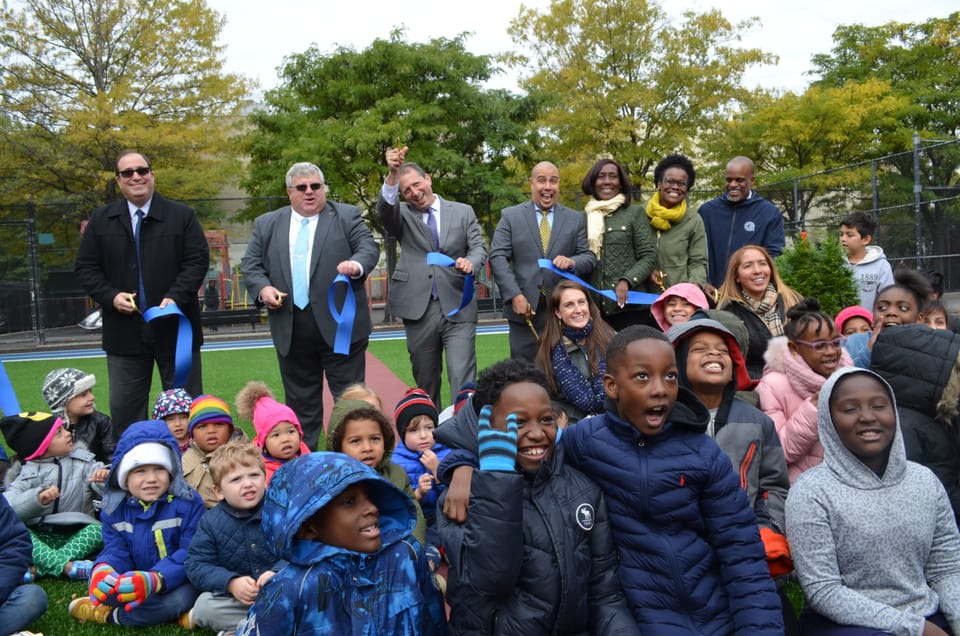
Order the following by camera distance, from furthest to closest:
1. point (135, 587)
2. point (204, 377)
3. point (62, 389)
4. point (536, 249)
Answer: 1. point (204, 377)
2. point (536, 249)
3. point (62, 389)
4. point (135, 587)

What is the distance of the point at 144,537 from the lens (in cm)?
404

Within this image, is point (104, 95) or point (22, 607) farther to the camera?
point (104, 95)

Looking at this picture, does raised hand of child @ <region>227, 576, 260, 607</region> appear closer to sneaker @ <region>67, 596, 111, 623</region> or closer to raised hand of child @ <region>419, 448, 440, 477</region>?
sneaker @ <region>67, 596, 111, 623</region>

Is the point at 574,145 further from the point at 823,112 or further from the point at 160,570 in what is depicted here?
the point at 160,570

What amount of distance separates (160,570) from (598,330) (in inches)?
109

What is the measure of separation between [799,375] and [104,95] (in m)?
23.4

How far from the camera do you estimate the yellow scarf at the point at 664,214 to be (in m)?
6.11

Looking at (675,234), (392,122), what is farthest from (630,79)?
(675,234)

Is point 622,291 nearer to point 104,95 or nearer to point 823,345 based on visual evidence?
point 823,345

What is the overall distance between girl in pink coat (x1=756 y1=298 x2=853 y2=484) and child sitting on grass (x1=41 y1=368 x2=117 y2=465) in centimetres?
439

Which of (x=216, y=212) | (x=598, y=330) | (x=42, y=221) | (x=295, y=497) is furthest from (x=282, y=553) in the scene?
(x=216, y=212)

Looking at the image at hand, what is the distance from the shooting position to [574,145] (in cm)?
2855

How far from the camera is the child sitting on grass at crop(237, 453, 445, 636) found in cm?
259

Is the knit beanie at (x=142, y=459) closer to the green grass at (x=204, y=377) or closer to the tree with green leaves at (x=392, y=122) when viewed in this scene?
the green grass at (x=204, y=377)
